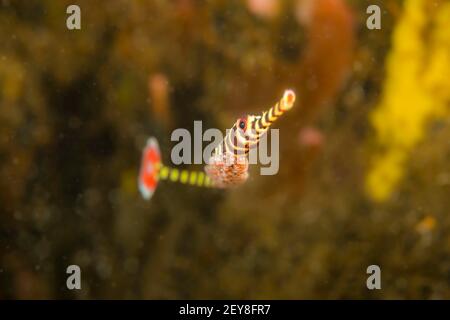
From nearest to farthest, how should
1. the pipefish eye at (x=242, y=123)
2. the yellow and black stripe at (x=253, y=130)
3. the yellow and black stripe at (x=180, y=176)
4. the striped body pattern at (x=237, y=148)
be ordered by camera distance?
the yellow and black stripe at (x=253, y=130) < the striped body pattern at (x=237, y=148) < the pipefish eye at (x=242, y=123) < the yellow and black stripe at (x=180, y=176)

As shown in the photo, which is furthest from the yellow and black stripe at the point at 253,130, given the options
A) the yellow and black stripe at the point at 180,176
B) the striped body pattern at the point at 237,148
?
the yellow and black stripe at the point at 180,176

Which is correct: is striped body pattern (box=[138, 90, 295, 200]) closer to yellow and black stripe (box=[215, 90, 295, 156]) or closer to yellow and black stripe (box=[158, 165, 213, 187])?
yellow and black stripe (box=[215, 90, 295, 156])

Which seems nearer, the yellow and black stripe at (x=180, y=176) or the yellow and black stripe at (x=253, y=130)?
the yellow and black stripe at (x=253, y=130)

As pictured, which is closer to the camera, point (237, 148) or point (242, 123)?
point (242, 123)

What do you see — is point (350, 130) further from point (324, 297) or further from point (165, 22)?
point (165, 22)

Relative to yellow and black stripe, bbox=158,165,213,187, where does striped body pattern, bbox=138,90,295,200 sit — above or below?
above

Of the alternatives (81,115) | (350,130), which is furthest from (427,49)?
(81,115)

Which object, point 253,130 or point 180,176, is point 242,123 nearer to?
point 253,130

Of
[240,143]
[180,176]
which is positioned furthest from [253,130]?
[180,176]

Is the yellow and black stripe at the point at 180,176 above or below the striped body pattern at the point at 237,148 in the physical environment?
below

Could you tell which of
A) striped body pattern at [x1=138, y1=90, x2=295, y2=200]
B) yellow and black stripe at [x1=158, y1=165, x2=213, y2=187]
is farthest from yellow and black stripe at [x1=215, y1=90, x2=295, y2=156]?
yellow and black stripe at [x1=158, y1=165, x2=213, y2=187]

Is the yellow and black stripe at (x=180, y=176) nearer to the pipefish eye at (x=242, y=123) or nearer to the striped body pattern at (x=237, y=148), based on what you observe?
the striped body pattern at (x=237, y=148)
